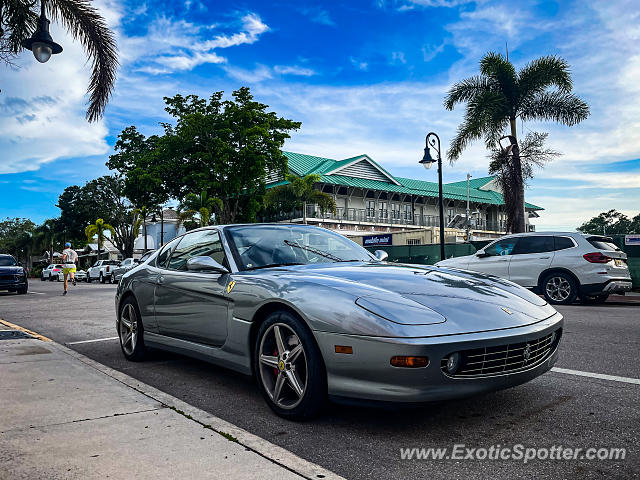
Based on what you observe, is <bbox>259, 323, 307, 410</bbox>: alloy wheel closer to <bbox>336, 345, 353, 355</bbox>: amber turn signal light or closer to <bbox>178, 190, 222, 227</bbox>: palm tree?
<bbox>336, 345, 353, 355</bbox>: amber turn signal light

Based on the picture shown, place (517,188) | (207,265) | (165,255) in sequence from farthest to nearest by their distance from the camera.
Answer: (517,188) < (165,255) < (207,265)

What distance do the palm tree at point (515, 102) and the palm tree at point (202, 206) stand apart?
17066 millimetres

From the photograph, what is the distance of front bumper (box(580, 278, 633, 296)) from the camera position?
10570 millimetres

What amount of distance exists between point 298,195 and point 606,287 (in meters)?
29.6

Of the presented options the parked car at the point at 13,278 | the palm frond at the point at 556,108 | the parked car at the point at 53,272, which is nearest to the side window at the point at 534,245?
the palm frond at the point at 556,108

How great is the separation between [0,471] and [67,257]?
58.6 ft

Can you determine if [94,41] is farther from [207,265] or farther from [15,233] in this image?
[15,233]

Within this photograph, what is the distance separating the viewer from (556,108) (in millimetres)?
23094

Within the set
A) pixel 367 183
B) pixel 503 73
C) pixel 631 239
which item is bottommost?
pixel 631 239

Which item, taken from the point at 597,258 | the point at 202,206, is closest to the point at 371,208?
the point at 202,206

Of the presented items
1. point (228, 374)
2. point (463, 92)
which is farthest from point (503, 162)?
point (228, 374)

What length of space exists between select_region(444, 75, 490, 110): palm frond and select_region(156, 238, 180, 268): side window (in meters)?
21.1

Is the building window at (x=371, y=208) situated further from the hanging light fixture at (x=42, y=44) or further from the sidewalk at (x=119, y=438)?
the sidewalk at (x=119, y=438)

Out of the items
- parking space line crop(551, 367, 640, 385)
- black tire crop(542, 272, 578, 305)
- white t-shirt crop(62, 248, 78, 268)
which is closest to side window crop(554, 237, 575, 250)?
black tire crop(542, 272, 578, 305)
